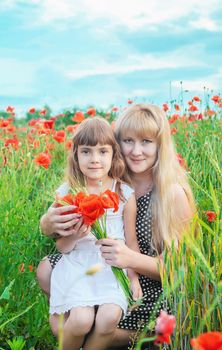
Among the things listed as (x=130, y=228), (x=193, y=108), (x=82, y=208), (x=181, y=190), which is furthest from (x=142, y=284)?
(x=193, y=108)

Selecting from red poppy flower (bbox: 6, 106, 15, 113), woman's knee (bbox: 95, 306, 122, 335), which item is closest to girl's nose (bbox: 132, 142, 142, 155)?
woman's knee (bbox: 95, 306, 122, 335)

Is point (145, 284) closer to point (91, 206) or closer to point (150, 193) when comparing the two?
point (150, 193)

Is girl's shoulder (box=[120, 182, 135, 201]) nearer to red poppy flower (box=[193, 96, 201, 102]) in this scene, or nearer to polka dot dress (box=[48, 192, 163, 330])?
polka dot dress (box=[48, 192, 163, 330])

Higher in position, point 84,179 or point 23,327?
point 84,179

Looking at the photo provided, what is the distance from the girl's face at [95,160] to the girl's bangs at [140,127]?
0.15 meters

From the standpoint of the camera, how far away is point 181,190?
9.39ft

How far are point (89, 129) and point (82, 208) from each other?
77cm

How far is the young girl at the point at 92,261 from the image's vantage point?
253cm

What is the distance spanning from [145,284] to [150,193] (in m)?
0.42

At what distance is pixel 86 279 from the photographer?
2.63m

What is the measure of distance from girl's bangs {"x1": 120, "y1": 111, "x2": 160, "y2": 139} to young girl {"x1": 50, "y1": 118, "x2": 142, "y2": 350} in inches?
4.1

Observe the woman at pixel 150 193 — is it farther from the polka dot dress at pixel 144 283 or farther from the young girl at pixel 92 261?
the young girl at pixel 92 261

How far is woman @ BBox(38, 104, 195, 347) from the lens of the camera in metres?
2.81

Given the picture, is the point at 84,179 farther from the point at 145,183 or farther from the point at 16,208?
the point at 16,208
